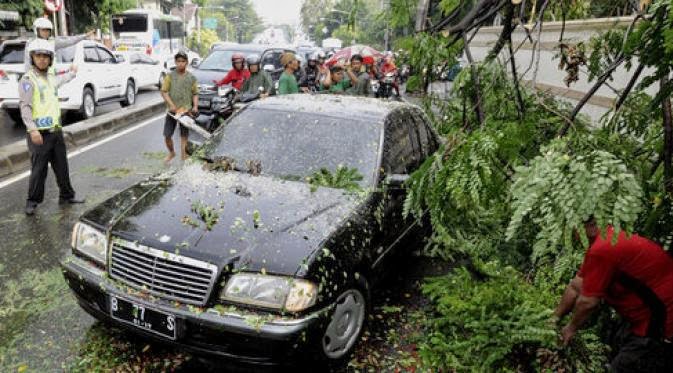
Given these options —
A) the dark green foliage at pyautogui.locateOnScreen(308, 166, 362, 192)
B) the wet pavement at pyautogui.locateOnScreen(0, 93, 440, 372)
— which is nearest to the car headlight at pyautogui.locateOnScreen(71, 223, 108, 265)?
the wet pavement at pyautogui.locateOnScreen(0, 93, 440, 372)

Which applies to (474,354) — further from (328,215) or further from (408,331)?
(328,215)

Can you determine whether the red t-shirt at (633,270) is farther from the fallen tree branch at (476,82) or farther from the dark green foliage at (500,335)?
the fallen tree branch at (476,82)

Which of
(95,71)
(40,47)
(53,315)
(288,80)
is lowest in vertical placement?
(53,315)

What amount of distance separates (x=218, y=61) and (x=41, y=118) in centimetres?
828

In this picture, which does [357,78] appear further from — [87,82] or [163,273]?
[163,273]

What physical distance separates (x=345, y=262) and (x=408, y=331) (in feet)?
3.20

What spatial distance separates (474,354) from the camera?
3383mm

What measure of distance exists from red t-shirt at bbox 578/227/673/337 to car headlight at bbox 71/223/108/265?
283cm

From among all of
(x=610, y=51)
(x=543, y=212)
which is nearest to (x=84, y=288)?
(x=543, y=212)

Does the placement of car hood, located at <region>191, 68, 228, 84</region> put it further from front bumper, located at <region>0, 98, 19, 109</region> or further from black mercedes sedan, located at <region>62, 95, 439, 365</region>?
black mercedes sedan, located at <region>62, 95, 439, 365</region>

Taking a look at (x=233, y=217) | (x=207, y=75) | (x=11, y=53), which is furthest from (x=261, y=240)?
(x=11, y=53)

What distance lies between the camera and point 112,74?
13203 millimetres

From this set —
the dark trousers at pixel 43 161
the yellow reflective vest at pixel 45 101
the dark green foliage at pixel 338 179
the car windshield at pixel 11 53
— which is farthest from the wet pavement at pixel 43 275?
the car windshield at pixel 11 53

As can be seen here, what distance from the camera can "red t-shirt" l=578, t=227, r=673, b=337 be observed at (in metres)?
2.55
